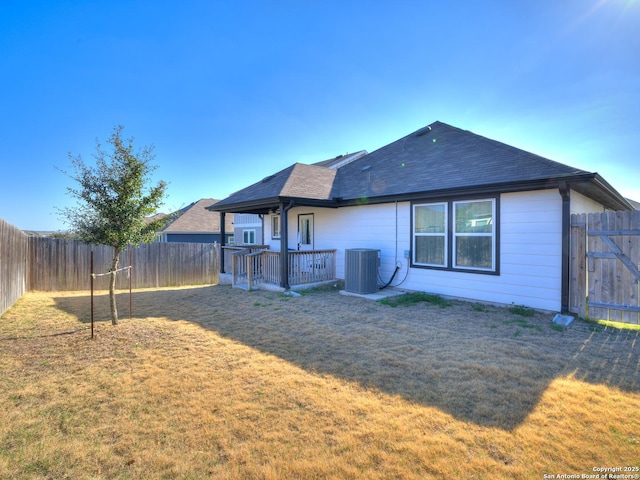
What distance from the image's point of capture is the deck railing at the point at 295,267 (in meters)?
9.96

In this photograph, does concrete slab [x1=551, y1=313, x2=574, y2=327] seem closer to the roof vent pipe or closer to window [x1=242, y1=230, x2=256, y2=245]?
the roof vent pipe

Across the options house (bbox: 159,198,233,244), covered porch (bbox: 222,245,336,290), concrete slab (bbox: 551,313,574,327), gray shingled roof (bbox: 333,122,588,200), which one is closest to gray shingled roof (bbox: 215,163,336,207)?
gray shingled roof (bbox: 333,122,588,200)

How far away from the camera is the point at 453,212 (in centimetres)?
793

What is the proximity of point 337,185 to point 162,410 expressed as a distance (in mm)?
9639

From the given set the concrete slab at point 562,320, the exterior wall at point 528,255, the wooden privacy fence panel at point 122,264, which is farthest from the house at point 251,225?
the concrete slab at point 562,320

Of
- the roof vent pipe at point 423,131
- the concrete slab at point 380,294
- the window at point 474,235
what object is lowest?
the concrete slab at point 380,294

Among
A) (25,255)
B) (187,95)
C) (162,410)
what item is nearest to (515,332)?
(162,410)

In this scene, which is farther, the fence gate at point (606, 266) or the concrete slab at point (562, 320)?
the concrete slab at point (562, 320)

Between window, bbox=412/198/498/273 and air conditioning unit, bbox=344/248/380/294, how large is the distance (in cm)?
117

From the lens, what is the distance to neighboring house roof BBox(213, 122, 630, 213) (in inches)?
264

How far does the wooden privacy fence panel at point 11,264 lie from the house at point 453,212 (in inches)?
241

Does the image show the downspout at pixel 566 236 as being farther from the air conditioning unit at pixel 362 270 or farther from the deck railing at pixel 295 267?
the deck railing at pixel 295 267

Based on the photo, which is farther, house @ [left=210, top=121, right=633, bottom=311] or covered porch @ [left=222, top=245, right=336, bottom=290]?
covered porch @ [left=222, top=245, right=336, bottom=290]

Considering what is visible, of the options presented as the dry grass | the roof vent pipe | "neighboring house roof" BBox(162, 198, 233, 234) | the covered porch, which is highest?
the roof vent pipe
